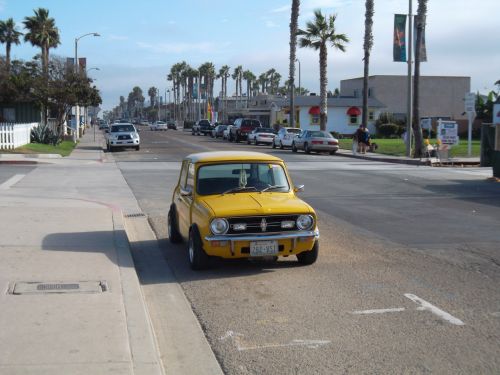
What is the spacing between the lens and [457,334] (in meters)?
6.05

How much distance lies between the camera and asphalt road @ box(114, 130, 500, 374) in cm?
550

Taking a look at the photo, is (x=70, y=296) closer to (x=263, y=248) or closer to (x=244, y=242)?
(x=244, y=242)

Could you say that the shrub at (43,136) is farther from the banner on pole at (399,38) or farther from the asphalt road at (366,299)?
the asphalt road at (366,299)

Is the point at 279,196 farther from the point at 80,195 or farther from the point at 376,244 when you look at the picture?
the point at 80,195

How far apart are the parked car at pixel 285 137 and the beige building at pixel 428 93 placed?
32.5m

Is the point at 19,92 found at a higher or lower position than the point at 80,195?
higher

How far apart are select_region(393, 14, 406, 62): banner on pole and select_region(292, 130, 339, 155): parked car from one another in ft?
22.3

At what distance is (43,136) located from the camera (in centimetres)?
3903

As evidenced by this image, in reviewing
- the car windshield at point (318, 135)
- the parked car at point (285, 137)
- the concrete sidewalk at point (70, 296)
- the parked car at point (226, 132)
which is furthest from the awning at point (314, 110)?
the concrete sidewalk at point (70, 296)

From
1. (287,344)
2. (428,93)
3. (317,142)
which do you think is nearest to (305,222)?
(287,344)

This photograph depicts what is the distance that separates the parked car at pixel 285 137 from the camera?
45000mm

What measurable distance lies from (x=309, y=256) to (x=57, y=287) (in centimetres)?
325

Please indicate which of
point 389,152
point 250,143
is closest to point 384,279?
point 389,152

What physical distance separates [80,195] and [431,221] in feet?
28.6
